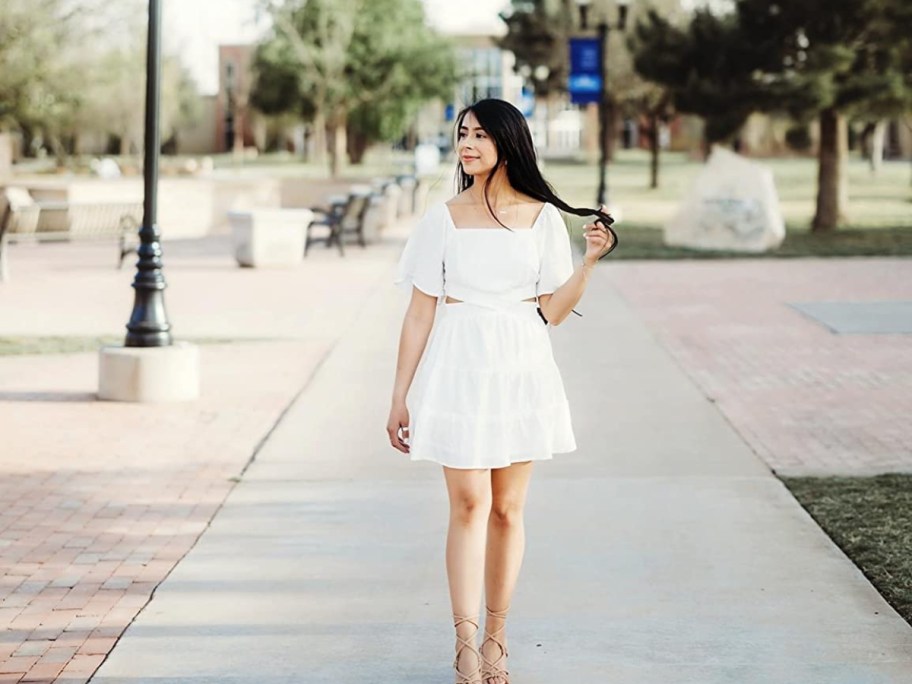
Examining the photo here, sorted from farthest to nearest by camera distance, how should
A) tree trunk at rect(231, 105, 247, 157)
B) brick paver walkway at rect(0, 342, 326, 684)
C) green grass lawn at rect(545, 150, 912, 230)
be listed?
tree trunk at rect(231, 105, 247, 157)
green grass lawn at rect(545, 150, 912, 230)
brick paver walkway at rect(0, 342, 326, 684)

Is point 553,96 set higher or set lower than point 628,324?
higher

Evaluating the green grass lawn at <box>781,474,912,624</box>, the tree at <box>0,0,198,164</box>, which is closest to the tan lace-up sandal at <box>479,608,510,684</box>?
the green grass lawn at <box>781,474,912,624</box>

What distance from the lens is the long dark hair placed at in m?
4.57

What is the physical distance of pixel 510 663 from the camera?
5.02 m

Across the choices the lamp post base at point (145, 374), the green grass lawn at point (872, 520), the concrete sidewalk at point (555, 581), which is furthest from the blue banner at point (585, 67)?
the green grass lawn at point (872, 520)

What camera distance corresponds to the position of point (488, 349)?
14.9 feet

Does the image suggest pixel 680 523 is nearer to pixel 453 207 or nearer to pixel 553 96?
pixel 453 207

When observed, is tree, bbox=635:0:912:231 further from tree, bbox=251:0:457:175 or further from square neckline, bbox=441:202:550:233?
square neckline, bbox=441:202:550:233

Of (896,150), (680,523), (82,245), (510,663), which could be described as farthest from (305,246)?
(896,150)

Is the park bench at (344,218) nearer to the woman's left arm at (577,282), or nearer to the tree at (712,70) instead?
the tree at (712,70)

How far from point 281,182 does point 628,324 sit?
26459 mm

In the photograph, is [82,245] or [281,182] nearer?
[82,245]

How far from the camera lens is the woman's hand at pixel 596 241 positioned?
14.7 ft

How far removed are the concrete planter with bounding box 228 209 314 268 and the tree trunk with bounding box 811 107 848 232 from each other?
39.5 feet
